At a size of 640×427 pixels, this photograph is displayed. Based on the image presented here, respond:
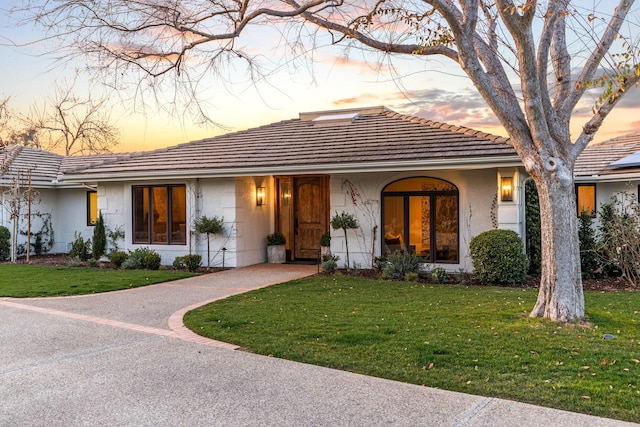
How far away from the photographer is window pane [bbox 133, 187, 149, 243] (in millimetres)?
14969

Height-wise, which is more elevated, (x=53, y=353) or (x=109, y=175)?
(x=109, y=175)

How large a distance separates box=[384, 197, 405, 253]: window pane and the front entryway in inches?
94.7

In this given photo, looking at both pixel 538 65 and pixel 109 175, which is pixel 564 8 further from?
pixel 109 175

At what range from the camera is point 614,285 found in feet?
35.4

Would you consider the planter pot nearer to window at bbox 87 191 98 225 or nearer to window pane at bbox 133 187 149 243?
window pane at bbox 133 187 149 243

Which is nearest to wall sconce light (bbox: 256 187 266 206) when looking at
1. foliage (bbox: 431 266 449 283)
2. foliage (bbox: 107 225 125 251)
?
foliage (bbox: 107 225 125 251)

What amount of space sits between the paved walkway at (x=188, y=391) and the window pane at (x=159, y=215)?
7596 millimetres

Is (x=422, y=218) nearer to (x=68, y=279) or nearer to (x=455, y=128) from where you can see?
(x=455, y=128)

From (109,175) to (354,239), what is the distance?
7211mm

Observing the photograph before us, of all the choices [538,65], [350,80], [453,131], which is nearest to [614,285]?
[453,131]

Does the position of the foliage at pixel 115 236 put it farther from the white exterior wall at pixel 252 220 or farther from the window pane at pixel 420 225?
the window pane at pixel 420 225

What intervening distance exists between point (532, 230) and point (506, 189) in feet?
4.15

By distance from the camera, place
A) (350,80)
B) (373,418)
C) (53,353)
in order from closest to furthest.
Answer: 1. (373,418)
2. (53,353)
3. (350,80)

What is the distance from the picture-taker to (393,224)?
12891mm
